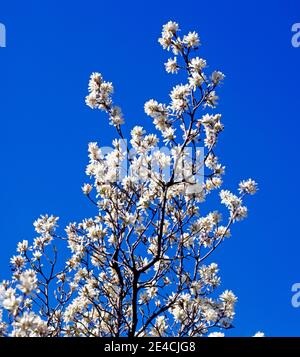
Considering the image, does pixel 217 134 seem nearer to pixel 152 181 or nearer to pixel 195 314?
pixel 152 181

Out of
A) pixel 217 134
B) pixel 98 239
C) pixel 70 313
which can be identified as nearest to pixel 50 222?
pixel 98 239

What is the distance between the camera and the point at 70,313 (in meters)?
6.89

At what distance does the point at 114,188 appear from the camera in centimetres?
629

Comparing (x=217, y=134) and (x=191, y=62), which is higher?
(x=191, y=62)

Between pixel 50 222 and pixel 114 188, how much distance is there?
1018mm

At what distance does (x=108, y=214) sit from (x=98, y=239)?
0.33 m

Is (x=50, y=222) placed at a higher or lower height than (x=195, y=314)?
higher

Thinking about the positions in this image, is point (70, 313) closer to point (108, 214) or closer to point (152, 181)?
point (108, 214)
